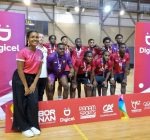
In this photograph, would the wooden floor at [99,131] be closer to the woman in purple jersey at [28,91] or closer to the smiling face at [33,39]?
the woman in purple jersey at [28,91]

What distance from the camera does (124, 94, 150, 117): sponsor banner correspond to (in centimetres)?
470

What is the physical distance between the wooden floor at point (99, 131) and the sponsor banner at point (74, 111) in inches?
4.2

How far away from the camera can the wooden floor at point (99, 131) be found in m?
3.69

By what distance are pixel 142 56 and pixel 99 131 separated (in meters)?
1.98

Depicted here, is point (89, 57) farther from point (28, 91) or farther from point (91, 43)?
point (28, 91)

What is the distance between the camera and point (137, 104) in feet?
15.7

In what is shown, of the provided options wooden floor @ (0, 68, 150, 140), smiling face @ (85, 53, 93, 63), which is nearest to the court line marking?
wooden floor @ (0, 68, 150, 140)

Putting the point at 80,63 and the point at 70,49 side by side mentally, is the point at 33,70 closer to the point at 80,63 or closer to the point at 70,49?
the point at 80,63

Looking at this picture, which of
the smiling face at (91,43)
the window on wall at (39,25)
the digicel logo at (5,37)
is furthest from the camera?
the window on wall at (39,25)

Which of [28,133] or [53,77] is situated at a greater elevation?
[53,77]

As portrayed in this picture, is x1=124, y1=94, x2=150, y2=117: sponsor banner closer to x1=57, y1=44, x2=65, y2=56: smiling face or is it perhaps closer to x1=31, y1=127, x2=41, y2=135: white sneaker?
x1=57, y1=44, x2=65, y2=56: smiling face

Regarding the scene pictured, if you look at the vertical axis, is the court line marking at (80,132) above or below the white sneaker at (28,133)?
below

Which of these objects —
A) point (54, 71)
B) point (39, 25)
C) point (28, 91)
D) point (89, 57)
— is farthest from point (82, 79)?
point (39, 25)

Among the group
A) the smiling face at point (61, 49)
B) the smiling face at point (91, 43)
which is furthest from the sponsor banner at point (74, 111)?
the smiling face at point (91, 43)
